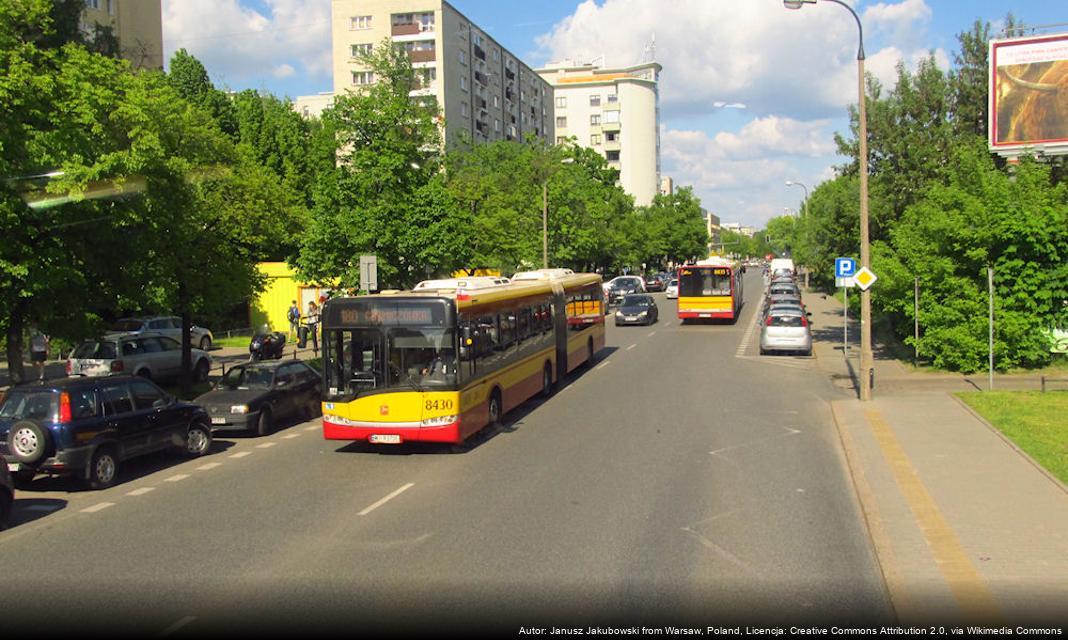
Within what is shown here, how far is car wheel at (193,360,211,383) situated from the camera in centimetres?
2698

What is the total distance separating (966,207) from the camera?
22984 mm

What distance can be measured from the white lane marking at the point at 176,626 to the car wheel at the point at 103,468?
6.37 m

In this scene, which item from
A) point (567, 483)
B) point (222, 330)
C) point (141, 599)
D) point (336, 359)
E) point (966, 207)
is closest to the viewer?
point (141, 599)

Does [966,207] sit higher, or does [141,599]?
[966,207]

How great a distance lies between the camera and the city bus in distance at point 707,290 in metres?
40.7

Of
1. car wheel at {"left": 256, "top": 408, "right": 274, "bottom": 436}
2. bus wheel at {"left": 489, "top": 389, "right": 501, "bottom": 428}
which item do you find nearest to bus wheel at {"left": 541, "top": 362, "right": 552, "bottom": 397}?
bus wheel at {"left": 489, "top": 389, "right": 501, "bottom": 428}

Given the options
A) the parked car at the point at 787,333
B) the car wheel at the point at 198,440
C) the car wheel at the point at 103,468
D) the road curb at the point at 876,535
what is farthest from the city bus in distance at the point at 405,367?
the parked car at the point at 787,333

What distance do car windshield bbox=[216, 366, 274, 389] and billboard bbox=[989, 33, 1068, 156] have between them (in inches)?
946

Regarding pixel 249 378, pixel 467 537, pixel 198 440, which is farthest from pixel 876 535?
pixel 249 378

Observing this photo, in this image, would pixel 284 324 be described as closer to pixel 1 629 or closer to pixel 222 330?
pixel 222 330

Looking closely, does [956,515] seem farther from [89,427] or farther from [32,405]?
[32,405]

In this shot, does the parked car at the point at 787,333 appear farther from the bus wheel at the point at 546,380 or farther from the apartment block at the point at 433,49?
the apartment block at the point at 433,49

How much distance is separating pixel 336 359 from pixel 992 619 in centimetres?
1045

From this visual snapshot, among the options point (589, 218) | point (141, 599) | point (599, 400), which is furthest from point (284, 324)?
point (141, 599)
